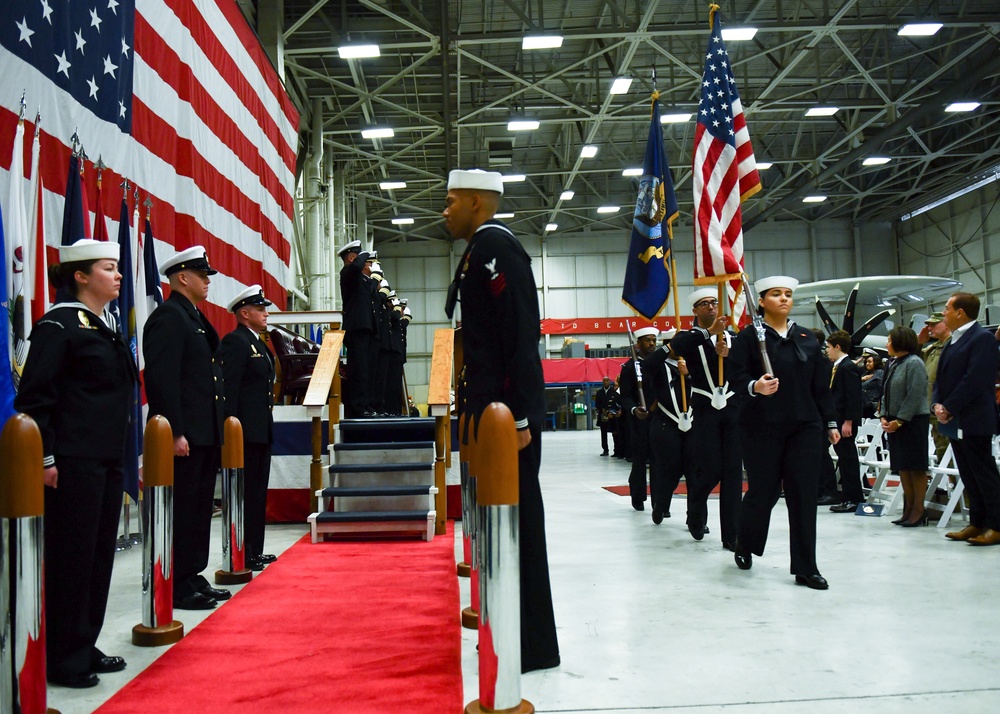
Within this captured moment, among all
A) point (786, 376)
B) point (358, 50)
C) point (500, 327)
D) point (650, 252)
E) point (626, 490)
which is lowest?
point (626, 490)

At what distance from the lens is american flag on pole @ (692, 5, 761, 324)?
5.64 meters

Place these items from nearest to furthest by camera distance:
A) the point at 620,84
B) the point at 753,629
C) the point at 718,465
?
the point at 753,629, the point at 718,465, the point at 620,84

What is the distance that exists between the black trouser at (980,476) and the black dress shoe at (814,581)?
198 centimetres

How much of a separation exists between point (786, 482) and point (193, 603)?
10.4 ft

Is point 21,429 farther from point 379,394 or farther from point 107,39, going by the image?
point 379,394

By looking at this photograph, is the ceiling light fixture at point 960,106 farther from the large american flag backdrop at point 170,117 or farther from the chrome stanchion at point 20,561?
the chrome stanchion at point 20,561

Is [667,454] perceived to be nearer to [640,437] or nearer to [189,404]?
[640,437]

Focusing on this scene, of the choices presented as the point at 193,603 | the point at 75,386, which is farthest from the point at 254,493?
the point at 75,386

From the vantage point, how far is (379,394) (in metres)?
8.41

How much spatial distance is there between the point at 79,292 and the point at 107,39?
356 centimetres

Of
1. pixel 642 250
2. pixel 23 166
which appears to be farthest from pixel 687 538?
pixel 23 166

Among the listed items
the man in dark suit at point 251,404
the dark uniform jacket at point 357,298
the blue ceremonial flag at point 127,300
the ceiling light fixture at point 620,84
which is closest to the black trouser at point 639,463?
the dark uniform jacket at point 357,298

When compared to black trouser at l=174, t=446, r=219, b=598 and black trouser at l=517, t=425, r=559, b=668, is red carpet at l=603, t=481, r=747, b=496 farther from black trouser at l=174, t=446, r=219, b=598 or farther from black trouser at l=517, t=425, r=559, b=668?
black trouser at l=517, t=425, r=559, b=668

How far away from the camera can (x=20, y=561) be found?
86.4 inches
